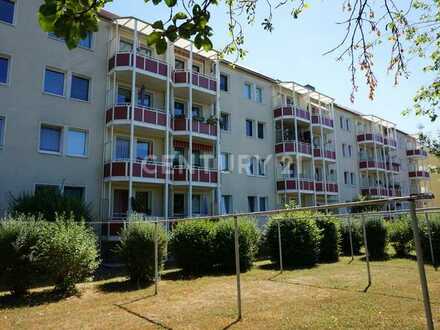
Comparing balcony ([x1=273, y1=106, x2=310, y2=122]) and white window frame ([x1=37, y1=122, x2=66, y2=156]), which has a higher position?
balcony ([x1=273, y1=106, x2=310, y2=122])

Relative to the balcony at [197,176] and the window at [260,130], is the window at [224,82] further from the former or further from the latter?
the balcony at [197,176]

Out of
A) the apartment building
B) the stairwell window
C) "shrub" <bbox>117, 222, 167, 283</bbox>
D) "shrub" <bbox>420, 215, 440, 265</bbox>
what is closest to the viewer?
"shrub" <bbox>117, 222, 167, 283</bbox>

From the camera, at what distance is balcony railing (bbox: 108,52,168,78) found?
70.0 feet

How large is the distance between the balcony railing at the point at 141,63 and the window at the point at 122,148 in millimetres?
4251

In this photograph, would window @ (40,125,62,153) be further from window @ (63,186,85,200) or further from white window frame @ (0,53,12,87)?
white window frame @ (0,53,12,87)

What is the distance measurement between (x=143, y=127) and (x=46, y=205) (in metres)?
7.40

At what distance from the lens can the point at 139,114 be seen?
70.4 feet

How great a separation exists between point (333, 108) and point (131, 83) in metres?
24.4

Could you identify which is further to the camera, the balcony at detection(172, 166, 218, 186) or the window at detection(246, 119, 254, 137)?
the window at detection(246, 119, 254, 137)

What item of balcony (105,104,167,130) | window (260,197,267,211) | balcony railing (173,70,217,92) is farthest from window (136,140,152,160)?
window (260,197,267,211)

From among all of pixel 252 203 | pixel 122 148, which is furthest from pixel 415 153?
pixel 122 148

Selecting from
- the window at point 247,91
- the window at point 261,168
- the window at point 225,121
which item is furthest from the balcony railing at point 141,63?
the window at point 261,168

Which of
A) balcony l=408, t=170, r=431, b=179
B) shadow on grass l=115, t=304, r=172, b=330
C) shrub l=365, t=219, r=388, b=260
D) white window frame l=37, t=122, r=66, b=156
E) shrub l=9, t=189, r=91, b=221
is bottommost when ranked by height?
shadow on grass l=115, t=304, r=172, b=330

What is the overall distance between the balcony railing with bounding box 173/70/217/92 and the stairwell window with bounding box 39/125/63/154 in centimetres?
815
